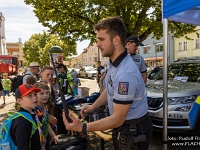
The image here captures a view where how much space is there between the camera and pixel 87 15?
11.2m

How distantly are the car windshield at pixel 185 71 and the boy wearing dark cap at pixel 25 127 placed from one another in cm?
376

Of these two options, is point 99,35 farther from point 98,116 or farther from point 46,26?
point 46,26

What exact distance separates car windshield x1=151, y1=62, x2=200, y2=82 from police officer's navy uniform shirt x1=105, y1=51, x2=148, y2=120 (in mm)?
3236

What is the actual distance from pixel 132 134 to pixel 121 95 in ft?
1.67

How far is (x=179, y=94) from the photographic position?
3877 mm

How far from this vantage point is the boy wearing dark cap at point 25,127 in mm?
1878

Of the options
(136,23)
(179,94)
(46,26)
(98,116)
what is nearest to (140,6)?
(136,23)

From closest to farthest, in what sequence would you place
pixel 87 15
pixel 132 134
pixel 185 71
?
pixel 132 134 < pixel 185 71 < pixel 87 15

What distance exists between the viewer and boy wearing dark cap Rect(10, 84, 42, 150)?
188 cm

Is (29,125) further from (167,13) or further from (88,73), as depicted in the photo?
(88,73)

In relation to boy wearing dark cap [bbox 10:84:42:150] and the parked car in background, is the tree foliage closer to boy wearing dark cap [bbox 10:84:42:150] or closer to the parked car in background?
boy wearing dark cap [bbox 10:84:42:150]

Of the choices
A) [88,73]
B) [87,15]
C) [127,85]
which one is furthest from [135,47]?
[88,73]

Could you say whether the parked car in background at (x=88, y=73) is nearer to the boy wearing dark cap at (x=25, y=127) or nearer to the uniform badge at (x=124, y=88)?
the boy wearing dark cap at (x=25, y=127)

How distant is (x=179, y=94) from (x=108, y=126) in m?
2.68
